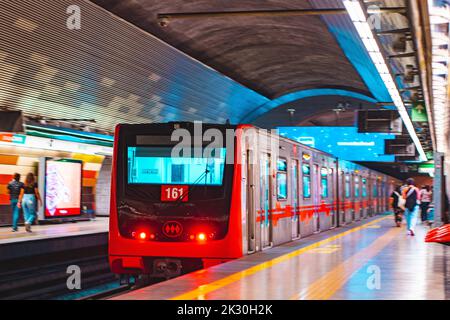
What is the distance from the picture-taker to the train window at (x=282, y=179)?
14102 millimetres

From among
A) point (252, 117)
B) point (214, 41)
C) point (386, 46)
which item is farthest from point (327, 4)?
point (252, 117)

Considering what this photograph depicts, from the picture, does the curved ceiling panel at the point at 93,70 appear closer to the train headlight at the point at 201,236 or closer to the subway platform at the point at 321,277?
the train headlight at the point at 201,236

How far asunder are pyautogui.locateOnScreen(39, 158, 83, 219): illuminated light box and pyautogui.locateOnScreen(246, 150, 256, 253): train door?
10.6 meters

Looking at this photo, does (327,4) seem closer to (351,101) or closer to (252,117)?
(252,117)

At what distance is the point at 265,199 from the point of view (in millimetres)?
12797

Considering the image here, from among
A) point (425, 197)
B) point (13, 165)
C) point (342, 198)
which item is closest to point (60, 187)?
point (13, 165)

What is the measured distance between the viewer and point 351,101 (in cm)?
4169

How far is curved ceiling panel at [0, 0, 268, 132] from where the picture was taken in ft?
52.2

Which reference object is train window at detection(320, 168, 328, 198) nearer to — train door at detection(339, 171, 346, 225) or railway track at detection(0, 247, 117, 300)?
train door at detection(339, 171, 346, 225)

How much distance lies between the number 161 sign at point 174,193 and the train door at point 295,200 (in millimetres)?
5158

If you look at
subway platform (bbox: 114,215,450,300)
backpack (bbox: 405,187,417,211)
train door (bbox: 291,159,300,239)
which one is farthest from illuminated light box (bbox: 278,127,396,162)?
subway platform (bbox: 114,215,450,300)

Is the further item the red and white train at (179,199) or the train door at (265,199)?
the train door at (265,199)

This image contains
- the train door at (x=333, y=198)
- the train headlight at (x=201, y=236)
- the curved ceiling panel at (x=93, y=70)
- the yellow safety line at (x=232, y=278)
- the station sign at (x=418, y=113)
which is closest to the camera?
the yellow safety line at (x=232, y=278)

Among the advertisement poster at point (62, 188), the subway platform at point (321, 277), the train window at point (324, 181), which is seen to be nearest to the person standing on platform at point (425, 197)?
the train window at point (324, 181)
